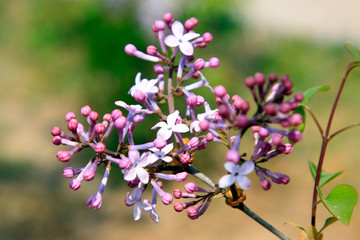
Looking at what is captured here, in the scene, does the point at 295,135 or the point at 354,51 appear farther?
the point at 354,51

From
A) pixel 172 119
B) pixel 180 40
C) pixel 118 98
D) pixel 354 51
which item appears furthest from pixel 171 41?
pixel 118 98

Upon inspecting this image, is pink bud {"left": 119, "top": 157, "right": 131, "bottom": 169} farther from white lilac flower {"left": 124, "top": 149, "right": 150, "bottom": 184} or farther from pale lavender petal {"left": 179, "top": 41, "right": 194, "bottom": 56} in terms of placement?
Answer: pale lavender petal {"left": 179, "top": 41, "right": 194, "bottom": 56}

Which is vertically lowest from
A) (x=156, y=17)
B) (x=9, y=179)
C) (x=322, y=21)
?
(x=9, y=179)

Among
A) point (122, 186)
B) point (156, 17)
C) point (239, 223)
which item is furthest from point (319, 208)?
point (156, 17)

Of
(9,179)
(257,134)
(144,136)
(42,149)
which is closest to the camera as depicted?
(257,134)

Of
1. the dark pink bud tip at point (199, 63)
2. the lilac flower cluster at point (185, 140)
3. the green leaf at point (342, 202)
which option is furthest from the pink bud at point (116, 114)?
the green leaf at point (342, 202)

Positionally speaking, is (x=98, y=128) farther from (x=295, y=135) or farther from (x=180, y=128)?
(x=295, y=135)

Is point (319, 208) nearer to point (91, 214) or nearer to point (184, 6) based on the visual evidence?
point (91, 214)
